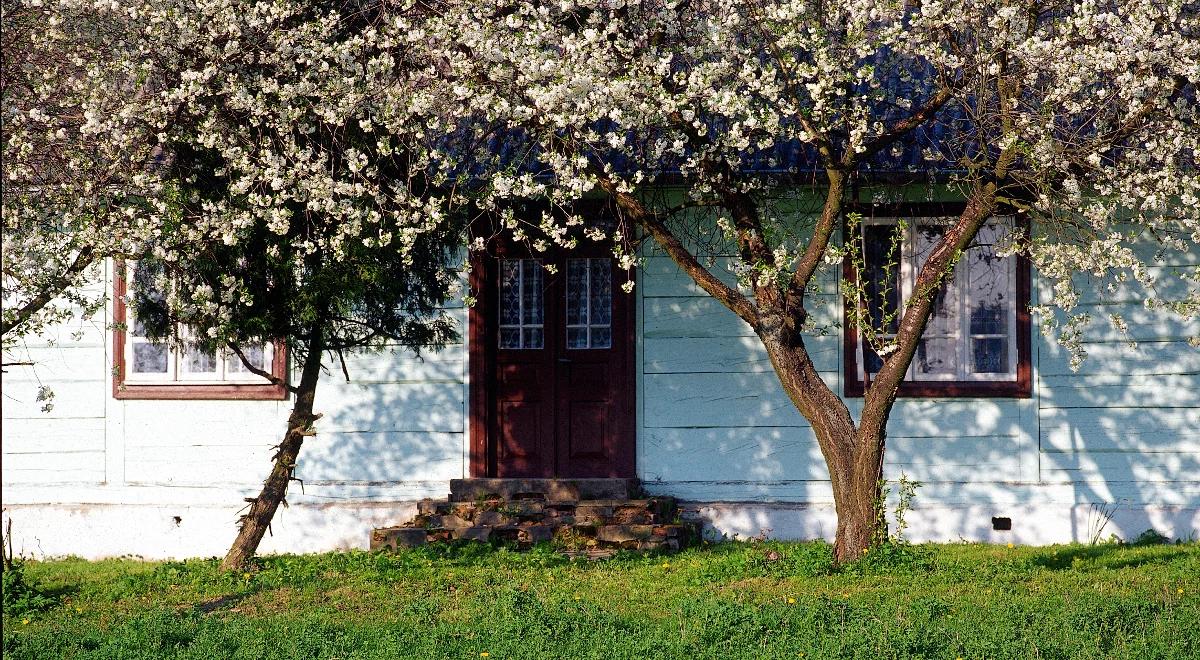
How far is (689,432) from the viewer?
10.4 m

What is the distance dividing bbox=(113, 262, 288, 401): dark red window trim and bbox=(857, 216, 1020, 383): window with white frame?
5.03 m

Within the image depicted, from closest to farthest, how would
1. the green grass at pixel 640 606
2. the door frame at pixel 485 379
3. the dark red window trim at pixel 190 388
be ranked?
the green grass at pixel 640 606 < the door frame at pixel 485 379 < the dark red window trim at pixel 190 388

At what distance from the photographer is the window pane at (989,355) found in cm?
1026

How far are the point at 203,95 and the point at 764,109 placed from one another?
339cm

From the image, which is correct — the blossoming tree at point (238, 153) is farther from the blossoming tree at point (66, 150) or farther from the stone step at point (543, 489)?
the stone step at point (543, 489)

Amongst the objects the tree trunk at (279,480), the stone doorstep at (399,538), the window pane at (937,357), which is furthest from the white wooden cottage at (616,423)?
the tree trunk at (279,480)

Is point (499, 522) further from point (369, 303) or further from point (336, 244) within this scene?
point (336, 244)

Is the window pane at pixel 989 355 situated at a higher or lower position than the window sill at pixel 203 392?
higher

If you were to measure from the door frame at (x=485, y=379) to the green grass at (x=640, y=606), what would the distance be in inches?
48.3

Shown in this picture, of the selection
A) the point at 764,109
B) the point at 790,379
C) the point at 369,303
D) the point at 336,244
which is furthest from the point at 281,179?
the point at 790,379

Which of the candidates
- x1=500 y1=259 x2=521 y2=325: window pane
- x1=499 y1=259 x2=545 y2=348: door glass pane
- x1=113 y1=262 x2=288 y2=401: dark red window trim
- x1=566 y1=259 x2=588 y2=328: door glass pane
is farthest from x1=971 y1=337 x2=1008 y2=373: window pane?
x1=113 y1=262 x2=288 y2=401: dark red window trim

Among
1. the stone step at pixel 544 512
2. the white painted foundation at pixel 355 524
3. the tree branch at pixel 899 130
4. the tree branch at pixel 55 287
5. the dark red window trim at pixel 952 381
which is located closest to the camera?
the tree branch at pixel 55 287

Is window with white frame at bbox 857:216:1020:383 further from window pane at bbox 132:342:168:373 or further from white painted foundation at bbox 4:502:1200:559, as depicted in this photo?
window pane at bbox 132:342:168:373

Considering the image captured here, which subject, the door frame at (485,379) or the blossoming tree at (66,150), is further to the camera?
the door frame at (485,379)
